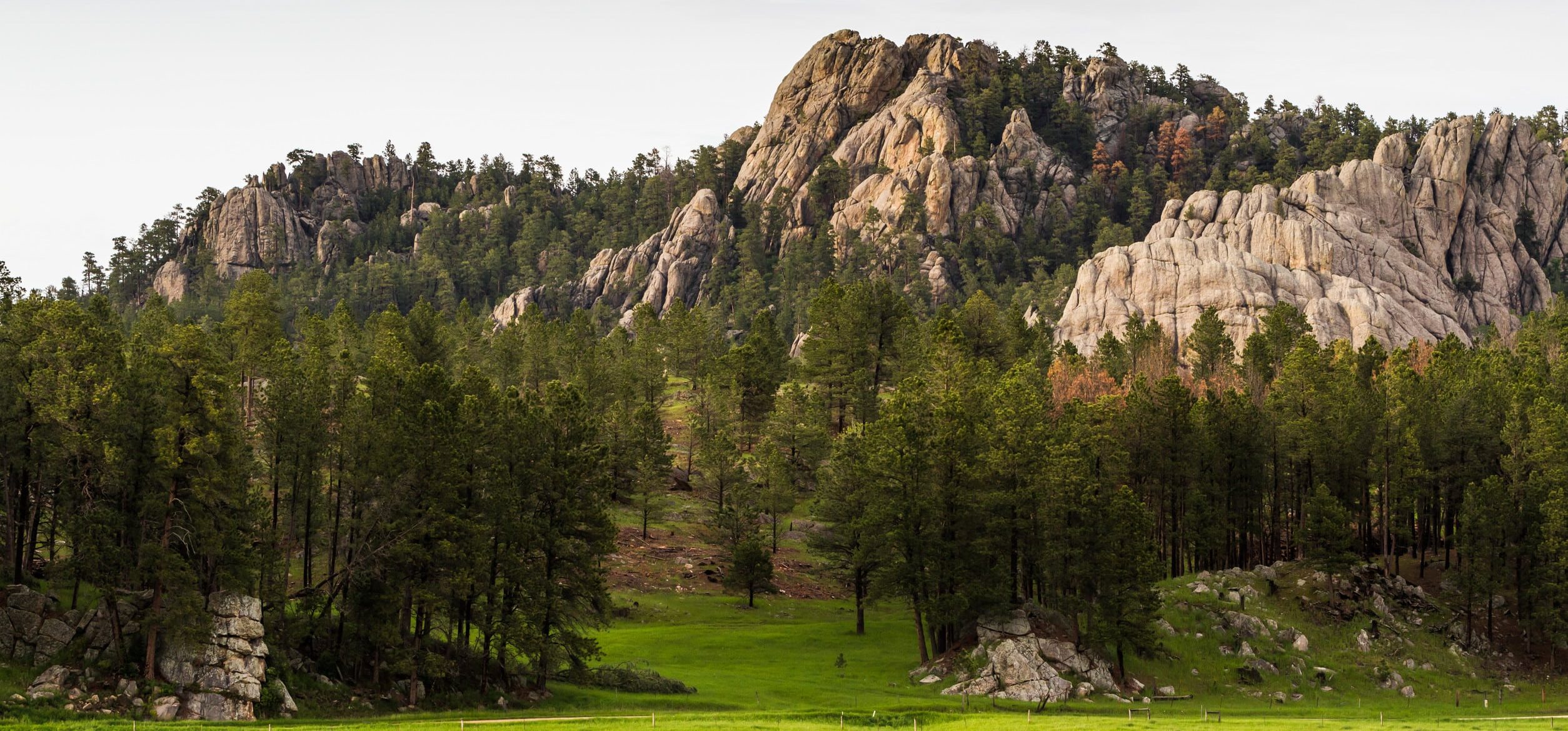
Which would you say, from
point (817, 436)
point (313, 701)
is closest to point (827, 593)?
point (817, 436)

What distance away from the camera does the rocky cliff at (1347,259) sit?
157 metres

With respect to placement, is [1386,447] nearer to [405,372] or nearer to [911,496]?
[911,496]

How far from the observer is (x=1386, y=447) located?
80250 millimetres

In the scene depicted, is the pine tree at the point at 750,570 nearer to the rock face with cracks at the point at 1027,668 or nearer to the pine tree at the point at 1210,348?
the rock face with cracks at the point at 1027,668

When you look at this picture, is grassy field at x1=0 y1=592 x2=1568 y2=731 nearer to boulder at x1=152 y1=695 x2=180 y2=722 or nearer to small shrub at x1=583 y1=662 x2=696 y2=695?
small shrub at x1=583 y1=662 x2=696 y2=695

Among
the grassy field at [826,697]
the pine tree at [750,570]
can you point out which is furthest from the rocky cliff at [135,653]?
the pine tree at [750,570]

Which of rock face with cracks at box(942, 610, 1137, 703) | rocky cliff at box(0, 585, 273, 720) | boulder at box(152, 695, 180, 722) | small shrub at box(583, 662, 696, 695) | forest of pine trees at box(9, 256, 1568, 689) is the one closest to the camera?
boulder at box(152, 695, 180, 722)

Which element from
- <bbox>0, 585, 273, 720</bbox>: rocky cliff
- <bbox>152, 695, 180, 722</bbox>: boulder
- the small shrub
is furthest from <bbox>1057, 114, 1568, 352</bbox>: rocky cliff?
<bbox>152, 695, 180, 722</bbox>: boulder

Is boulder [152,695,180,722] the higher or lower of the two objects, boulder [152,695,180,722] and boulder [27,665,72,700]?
the lower

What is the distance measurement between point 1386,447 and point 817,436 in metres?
42.1

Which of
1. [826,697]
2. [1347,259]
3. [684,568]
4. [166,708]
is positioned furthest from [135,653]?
[1347,259]

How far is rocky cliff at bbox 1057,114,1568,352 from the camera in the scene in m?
157

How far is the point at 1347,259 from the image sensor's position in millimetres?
166750

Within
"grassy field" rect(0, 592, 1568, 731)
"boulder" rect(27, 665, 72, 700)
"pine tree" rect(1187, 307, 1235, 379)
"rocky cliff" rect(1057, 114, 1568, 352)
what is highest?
"rocky cliff" rect(1057, 114, 1568, 352)
